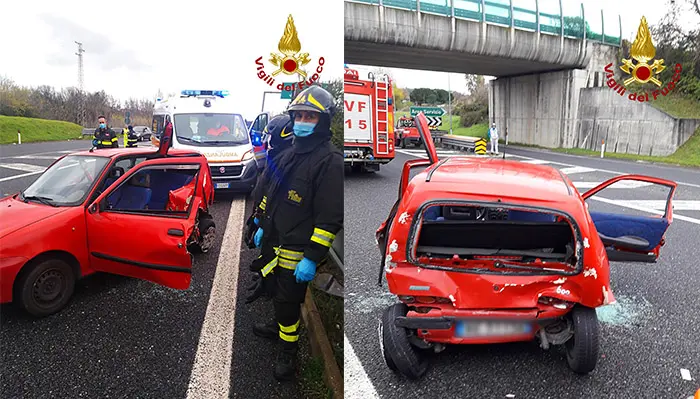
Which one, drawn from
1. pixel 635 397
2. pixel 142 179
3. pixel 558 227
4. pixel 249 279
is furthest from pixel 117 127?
pixel 635 397

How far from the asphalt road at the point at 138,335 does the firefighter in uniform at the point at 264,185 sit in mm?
36

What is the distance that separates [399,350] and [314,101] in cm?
185

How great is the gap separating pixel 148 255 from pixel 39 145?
454 mm

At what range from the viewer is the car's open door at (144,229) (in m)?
1.48

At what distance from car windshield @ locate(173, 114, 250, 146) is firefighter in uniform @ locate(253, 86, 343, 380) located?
157 mm

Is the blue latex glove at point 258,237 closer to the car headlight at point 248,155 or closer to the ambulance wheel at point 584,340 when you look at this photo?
the car headlight at point 248,155

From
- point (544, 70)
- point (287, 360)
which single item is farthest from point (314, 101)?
point (544, 70)

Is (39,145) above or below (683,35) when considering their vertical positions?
below

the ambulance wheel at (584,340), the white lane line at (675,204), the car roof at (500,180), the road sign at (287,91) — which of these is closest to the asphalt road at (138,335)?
the road sign at (287,91)

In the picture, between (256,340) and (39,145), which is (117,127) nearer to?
(39,145)

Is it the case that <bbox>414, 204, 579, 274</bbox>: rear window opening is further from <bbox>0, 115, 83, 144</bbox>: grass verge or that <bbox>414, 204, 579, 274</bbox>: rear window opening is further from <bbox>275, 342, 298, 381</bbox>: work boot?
<bbox>0, 115, 83, 144</bbox>: grass verge

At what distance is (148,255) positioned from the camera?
4.91 feet

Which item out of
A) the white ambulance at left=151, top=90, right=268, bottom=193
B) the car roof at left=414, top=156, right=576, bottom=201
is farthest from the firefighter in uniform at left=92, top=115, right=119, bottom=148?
the car roof at left=414, top=156, right=576, bottom=201

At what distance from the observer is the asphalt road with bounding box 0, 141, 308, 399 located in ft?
4.03
